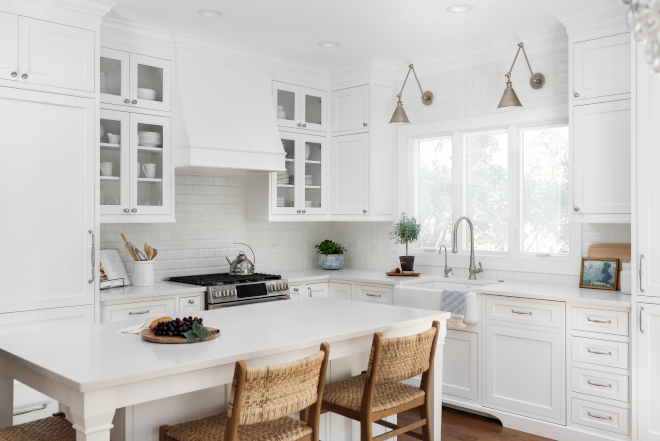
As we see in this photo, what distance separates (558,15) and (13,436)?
4.02 m

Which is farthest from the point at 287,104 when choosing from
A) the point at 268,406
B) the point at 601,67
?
the point at 268,406

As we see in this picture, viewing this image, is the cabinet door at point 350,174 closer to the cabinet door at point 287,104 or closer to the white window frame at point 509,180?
the white window frame at point 509,180

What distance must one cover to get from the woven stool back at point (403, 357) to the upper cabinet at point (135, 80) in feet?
9.23

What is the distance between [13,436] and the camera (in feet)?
7.00

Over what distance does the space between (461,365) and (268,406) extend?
8.66 feet

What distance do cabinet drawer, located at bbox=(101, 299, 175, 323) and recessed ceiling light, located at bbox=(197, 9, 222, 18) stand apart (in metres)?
2.06

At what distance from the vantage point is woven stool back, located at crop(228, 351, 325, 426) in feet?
6.54

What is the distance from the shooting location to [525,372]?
13.1 ft

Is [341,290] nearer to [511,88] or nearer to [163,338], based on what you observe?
[511,88]

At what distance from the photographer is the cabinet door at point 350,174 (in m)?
5.36

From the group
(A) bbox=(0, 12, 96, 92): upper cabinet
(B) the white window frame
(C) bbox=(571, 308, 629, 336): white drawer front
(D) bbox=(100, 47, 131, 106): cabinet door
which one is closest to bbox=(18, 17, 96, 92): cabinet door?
(A) bbox=(0, 12, 96, 92): upper cabinet

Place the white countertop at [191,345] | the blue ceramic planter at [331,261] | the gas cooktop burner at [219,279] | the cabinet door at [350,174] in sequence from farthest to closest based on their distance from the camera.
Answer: the blue ceramic planter at [331,261] → the cabinet door at [350,174] → the gas cooktop burner at [219,279] → the white countertop at [191,345]

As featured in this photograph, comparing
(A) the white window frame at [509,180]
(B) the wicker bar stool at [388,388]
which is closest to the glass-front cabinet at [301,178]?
(A) the white window frame at [509,180]

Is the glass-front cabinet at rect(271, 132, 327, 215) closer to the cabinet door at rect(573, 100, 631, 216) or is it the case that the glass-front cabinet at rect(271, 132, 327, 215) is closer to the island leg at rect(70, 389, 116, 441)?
the cabinet door at rect(573, 100, 631, 216)
